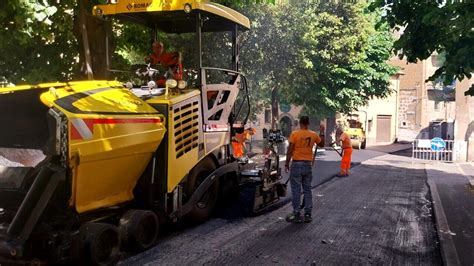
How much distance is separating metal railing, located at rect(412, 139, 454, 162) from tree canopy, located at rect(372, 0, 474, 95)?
1256cm

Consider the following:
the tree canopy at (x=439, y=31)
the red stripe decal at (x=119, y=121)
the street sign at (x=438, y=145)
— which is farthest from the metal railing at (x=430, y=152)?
the red stripe decal at (x=119, y=121)

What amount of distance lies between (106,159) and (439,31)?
6175 mm

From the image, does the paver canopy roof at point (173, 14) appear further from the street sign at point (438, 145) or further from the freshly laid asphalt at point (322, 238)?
the street sign at point (438, 145)

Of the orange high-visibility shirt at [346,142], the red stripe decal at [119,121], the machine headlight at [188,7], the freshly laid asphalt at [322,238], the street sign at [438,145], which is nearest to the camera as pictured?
the red stripe decal at [119,121]

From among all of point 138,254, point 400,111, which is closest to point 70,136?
point 138,254

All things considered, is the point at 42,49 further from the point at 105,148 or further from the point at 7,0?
the point at 105,148

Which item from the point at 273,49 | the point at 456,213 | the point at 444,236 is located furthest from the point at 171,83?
the point at 273,49

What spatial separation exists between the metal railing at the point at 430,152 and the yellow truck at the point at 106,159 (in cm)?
1628

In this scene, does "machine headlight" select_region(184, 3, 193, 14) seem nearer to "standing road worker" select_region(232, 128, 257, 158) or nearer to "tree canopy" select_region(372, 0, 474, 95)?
"standing road worker" select_region(232, 128, 257, 158)

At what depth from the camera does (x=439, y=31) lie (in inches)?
329

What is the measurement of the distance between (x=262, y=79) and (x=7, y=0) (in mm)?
15732

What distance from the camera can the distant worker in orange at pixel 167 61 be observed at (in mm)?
6629

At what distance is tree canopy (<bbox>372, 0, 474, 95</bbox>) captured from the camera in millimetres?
6715

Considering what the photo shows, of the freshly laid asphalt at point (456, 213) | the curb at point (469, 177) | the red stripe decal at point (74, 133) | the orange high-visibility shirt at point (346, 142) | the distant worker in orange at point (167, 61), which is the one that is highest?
the distant worker in orange at point (167, 61)
